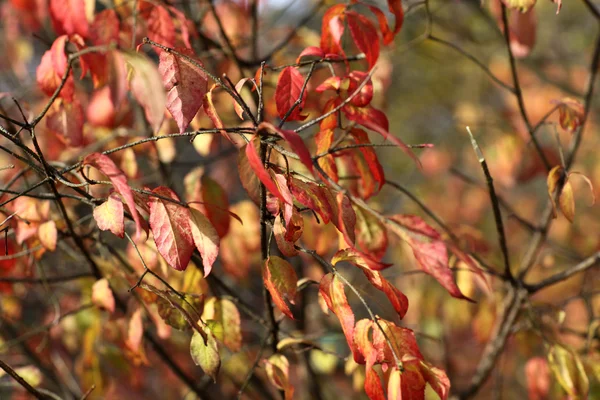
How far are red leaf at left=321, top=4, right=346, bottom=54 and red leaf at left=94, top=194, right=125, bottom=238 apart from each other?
40 cm

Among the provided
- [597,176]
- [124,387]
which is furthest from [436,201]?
[124,387]

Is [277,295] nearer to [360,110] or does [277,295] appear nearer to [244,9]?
[360,110]

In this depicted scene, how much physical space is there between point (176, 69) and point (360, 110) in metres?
0.27

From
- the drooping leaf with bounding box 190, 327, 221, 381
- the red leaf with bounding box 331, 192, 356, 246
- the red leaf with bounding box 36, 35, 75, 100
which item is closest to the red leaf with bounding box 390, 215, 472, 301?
the red leaf with bounding box 331, 192, 356, 246

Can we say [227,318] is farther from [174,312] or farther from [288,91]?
[288,91]

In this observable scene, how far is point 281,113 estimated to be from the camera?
0.79 m

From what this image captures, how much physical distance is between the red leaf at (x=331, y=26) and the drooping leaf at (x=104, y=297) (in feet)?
1.76

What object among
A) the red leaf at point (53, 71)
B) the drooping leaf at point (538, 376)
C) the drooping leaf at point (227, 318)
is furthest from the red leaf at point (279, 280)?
the drooping leaf at point (538, 376)

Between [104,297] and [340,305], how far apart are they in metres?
0.46

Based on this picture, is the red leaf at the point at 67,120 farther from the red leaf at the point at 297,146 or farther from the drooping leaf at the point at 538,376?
the drooping leaf at the point at 538,376

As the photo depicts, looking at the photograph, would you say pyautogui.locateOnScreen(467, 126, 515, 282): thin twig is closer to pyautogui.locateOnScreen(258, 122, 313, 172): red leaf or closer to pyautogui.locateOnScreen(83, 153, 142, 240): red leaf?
pyautogui.locateOnScreen(258, 122, 313, 172): red leaf

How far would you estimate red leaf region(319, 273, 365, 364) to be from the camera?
725 mm

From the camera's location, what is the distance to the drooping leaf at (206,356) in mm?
786

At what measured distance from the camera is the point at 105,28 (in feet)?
3.34
